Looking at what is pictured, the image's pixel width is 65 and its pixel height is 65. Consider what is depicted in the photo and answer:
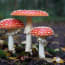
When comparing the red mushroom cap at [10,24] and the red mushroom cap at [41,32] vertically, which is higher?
the red mushroom cap at [10,24]

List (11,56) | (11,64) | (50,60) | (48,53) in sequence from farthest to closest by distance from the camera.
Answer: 1. (48,53)
2. (11,56)
3. (50,60)
4. (11,64)

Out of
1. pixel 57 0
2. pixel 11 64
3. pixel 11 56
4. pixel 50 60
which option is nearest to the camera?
pixel 11 64

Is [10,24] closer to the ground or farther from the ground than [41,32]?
farther from the ground

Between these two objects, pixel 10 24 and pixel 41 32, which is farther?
pixel 10 24

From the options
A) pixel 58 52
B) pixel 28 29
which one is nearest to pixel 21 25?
pixel 28 29

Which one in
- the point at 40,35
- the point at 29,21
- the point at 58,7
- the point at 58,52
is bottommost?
the point at 58,52

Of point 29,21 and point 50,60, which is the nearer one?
point 50,60

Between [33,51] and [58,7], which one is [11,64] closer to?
[33,51]

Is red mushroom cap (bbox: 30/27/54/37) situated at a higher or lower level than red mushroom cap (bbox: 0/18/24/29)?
lower

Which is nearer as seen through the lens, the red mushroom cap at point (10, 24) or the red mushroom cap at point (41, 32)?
the red mushroom cap at point (41, 32)

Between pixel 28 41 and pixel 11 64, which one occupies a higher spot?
pixel 28 41

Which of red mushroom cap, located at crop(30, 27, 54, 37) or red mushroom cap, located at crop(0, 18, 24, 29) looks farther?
red mushroom cap, located at crop(0, 18, 24, 29)
